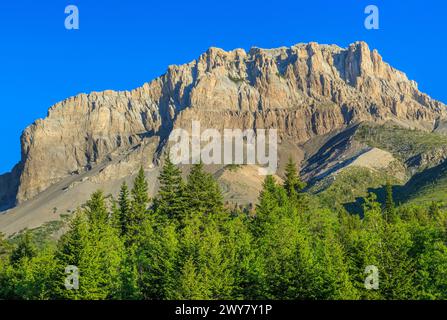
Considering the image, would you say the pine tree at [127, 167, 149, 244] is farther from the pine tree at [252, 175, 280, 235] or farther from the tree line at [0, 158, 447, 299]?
the pine tree at [252, 175, 280, 235]

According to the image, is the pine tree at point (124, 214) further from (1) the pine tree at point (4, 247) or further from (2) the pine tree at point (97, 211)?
(1) the pine tree at point (4, 247)

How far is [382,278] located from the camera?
2338 inches

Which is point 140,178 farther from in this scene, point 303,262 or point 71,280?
point 303,262

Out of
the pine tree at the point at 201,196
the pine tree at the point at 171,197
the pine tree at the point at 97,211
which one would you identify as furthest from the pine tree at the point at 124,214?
the pine tree at the point at 201,196

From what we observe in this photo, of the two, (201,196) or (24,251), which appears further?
(24,251)

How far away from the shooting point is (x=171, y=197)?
97625mm

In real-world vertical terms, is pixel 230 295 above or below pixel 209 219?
below

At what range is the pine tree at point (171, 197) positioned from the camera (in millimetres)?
94688

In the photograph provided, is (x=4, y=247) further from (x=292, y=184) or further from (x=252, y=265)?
(x=252, y=265)

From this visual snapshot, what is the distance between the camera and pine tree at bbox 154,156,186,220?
3728 inches

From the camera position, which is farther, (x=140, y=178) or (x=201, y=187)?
(x=140, y=178)

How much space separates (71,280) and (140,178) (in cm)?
4128

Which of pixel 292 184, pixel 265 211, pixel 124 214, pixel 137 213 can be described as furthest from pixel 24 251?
pixel 292 184
